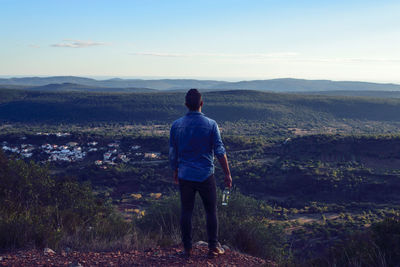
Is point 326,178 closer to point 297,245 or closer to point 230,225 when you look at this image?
point 297,245

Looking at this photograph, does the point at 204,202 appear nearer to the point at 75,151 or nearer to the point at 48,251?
the point at 48,251

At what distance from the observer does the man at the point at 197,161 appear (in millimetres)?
3930

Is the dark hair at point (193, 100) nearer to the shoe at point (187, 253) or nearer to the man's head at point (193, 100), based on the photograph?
the man's head at point (193, 100)

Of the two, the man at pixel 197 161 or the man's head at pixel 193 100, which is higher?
the man's head at pixel 193 100

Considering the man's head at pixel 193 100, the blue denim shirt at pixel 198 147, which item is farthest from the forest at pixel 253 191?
the man's head at pixel 193 100

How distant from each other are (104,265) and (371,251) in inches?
118

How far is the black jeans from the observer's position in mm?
3955

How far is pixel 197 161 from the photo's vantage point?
3.94 metres

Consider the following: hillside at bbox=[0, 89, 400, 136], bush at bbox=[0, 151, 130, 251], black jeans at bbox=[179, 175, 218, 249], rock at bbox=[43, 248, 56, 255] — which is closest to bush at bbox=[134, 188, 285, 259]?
bush at bbox=[0, 151, 130, 251]

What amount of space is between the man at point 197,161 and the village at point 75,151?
2027cm

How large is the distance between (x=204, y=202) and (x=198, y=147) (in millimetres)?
645

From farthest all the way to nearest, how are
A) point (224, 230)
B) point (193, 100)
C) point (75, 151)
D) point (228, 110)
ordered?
point (228, 110)
point (75, 151)
point (224, 230)
point (193, 100)

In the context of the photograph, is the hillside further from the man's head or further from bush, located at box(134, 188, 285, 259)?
the man's head

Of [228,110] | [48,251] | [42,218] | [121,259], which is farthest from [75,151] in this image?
[228,110]
